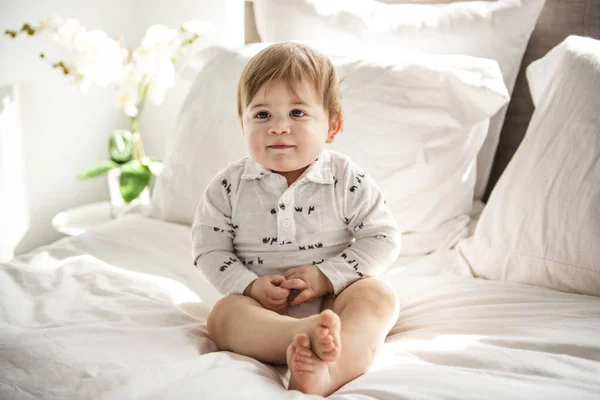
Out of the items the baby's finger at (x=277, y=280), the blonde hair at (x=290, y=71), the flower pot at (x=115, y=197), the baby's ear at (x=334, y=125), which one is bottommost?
the flower pot at (x=115, y=197)

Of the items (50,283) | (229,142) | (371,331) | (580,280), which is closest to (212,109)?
(229,142)

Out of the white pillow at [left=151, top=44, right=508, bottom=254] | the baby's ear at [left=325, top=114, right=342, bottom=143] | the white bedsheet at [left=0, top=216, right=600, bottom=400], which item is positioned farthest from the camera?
the white pillow at [left=151, top=44, right=508, bottom=254]

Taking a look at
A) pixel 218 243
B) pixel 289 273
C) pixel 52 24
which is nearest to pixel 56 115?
pixel 52 24

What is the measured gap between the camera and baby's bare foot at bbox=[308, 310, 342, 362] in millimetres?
730

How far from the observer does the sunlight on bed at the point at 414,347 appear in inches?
32.8

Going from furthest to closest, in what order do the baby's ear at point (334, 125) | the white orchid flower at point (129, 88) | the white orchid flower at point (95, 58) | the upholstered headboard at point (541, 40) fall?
the white orchid flower at point (129, 88)
the white orchid flower at point (95, 58)
the upholstered headboard at point (541, 40)
the baby's ear at point (334, 125)

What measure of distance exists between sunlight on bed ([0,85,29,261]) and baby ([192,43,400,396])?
116 centimetres

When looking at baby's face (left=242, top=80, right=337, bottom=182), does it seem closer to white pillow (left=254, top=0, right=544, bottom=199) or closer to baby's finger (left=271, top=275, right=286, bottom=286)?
baby's finger (left=271, top=275, right=286, bottom=286)

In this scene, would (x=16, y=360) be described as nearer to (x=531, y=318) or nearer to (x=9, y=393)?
(x=9, y=393)

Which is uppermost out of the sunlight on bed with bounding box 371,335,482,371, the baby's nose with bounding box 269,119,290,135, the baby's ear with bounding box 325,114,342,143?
the baby's nose with bounding box 269,119,290,135

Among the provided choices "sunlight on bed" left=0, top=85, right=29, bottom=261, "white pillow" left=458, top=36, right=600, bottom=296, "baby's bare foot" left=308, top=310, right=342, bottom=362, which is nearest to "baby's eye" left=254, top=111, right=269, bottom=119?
"baby's bare foot" left=308, top=310, right=342, bottom=362

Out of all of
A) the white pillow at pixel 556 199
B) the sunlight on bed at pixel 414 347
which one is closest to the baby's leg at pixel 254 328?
the sunlight on bed at pixel 414 347

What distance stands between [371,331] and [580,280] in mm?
423

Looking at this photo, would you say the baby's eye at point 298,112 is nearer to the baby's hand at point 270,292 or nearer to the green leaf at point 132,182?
the baby's hand at point 270,292
